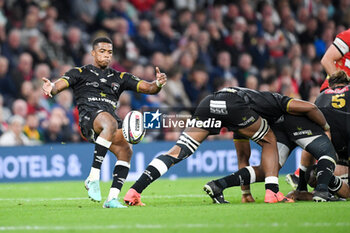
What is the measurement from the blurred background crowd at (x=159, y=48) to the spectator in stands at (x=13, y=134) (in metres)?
0.02

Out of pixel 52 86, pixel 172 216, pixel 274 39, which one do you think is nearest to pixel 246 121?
pixel 172 216

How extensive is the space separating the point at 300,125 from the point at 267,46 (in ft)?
34.5

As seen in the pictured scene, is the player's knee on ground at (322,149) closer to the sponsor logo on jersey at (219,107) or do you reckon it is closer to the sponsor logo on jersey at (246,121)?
the sponsor logo on jersey at (246,121)

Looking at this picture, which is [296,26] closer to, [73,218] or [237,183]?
[237,183]

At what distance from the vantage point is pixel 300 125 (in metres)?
8.93

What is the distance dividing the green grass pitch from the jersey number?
153 cm

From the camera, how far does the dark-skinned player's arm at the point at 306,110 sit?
8672 millimetres

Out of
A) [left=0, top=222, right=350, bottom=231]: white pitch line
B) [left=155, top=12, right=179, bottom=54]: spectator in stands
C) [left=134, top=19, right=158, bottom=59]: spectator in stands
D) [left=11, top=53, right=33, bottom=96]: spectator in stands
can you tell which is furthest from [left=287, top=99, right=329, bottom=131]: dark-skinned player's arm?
[left=155, top=12, right=179, bottom=54]: spectator in stands

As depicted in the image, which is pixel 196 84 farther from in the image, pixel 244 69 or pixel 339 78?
pixel 339 78

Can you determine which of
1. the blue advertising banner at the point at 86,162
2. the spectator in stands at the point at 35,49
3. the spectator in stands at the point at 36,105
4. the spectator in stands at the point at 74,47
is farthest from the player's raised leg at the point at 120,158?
the spectator in stands at the point at 74,47

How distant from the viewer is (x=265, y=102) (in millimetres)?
8750

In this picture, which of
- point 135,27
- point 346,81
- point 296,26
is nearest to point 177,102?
point 135,27

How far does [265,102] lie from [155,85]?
135 centimetres

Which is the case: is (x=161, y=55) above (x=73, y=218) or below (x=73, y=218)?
above
